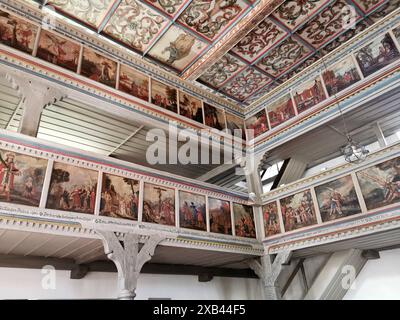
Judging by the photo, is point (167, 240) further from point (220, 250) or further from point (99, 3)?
point (99, 3)

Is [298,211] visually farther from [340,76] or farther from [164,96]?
[164,96]

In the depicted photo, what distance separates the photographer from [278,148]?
9992 millimetres

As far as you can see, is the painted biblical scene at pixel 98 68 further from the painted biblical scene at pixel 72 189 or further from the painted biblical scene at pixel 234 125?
the painted biblical scene at pixel 234 125

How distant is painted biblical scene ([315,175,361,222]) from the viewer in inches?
281

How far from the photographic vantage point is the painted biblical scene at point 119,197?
20.1 feet

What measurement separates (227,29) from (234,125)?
336 centimetres

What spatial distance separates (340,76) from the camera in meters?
8.25

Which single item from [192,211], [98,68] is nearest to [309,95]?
[192,211]

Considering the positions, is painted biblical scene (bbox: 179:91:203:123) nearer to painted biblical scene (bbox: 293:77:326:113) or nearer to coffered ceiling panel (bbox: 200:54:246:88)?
coffered ceiling panel (bbox: 200:54:246:88)

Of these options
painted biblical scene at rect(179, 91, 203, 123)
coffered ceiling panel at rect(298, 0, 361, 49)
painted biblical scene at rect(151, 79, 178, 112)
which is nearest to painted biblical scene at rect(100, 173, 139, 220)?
painted biblical scene at rect(151, 79, 178, 112)

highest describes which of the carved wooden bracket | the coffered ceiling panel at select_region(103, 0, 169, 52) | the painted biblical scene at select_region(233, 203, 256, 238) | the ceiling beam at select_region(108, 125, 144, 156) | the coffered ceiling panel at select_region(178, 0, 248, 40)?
the coffered ceiling panel at select_region(103, 0, 169, 52)

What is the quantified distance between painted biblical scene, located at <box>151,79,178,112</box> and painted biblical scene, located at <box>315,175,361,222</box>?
15.5 ft

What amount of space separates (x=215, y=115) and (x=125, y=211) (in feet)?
16.4
